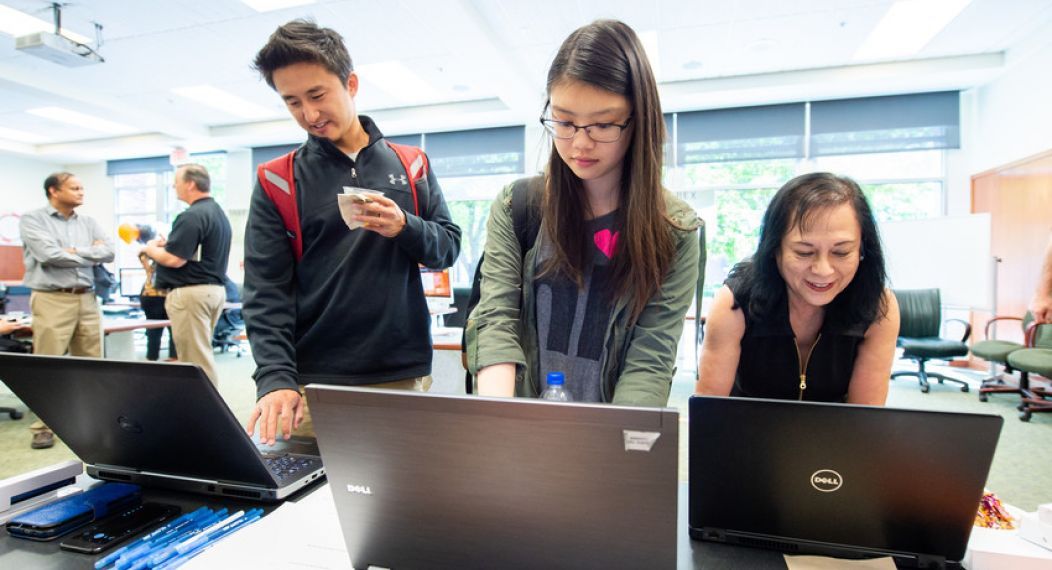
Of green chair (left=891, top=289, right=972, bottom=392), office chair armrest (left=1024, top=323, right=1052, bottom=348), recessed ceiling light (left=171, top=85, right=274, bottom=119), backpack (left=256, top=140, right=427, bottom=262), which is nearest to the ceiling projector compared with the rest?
recessed ceiling light (left=171, top=85, right=274, bottom=119)

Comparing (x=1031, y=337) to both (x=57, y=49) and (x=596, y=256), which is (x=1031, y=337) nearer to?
(x=596, y=256)

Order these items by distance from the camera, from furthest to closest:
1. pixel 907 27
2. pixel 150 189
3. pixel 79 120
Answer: pixel 150 189 < pixel 79 120 < pixel 907 27

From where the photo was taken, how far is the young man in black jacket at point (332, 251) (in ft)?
3.80

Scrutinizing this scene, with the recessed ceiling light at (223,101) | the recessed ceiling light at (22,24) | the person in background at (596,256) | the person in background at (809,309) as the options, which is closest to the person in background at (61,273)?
the recessed ceiling light at (22,24)

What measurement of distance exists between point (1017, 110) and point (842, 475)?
6.25 metres

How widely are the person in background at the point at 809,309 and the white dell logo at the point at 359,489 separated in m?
0.95

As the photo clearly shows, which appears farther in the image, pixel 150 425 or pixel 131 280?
pixel 131 280

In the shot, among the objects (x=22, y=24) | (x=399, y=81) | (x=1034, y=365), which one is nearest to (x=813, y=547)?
(x=1034, y=365)

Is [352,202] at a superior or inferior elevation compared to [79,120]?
inferior

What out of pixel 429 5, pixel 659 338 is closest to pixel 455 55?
pixel 429 5

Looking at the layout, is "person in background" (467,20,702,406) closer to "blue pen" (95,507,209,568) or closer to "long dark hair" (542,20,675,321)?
"long dark hair" (542,20,675,321)

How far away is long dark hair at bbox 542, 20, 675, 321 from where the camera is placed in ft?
2.83

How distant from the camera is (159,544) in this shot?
2.34 ft

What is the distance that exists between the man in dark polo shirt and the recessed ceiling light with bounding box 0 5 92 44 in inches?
87.0
